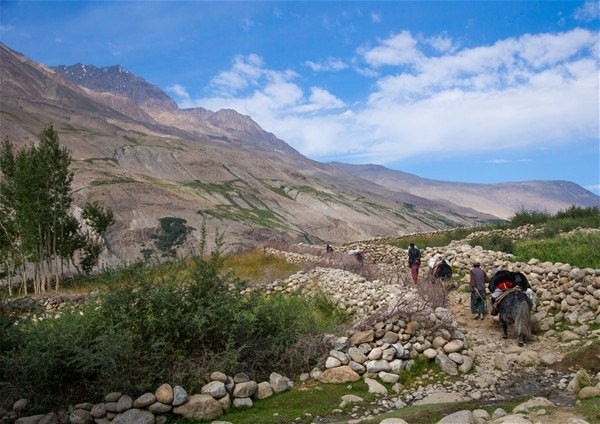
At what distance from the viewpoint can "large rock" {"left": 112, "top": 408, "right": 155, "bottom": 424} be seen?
21.6 feet

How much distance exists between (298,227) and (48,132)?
66.0m

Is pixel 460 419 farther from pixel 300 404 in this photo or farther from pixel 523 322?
pixel 523 322

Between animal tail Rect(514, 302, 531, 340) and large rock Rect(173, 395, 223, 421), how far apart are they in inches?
288

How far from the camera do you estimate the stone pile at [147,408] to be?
663 centimetres

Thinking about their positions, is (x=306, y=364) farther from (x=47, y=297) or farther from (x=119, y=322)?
(x=47, y=297)

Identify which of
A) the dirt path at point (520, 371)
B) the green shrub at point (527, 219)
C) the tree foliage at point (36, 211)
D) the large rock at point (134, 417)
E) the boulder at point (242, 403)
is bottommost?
the dirt path at point (520, 371)

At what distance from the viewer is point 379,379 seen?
8.16 m

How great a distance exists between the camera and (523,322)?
416 inches

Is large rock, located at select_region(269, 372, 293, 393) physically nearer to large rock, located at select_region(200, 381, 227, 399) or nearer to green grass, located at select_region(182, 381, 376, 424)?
green grass, located at select_region(182, 381, 376, 424)

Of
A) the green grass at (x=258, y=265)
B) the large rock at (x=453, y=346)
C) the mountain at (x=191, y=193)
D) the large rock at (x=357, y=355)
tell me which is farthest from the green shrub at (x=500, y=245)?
the mountain at (x=191, y=193)

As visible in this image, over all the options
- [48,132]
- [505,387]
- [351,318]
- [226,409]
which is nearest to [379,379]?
[505,387]

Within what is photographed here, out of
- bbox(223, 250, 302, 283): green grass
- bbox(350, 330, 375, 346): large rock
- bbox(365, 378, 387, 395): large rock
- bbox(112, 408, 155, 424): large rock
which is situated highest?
bbox(223, 250, 302, 283): green grass

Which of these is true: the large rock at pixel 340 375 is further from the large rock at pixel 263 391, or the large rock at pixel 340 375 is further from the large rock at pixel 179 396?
the large rock at pixel 179 396

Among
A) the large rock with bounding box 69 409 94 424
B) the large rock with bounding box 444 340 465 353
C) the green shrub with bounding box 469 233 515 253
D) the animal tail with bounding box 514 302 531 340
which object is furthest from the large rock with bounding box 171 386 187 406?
the green shrub with bounding box 469 233 515 253
